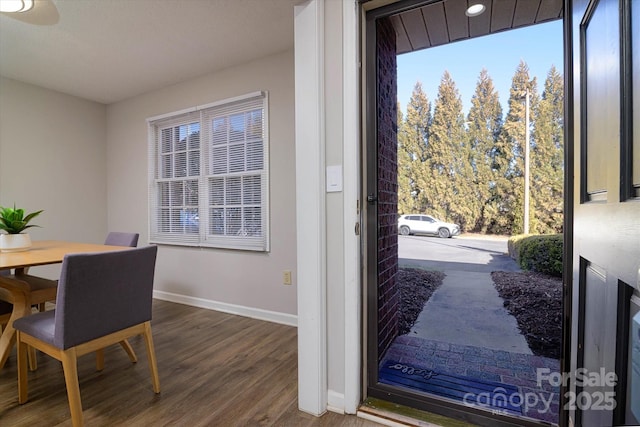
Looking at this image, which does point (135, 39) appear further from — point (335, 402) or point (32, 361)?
point (335, 402)

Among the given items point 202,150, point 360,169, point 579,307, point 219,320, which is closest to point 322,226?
point 360,169

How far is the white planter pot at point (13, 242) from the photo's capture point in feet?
6.42

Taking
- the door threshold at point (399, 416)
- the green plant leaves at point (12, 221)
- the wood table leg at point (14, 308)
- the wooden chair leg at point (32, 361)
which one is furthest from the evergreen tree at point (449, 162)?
the wooden chair leg at point (32, 361)

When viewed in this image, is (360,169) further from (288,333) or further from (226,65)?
(226,65)

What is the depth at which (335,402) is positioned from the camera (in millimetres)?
1523

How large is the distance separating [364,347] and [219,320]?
177 cm

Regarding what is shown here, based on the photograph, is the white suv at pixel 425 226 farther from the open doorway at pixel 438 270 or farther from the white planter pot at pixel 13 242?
the white planter pot at pixel 13 242

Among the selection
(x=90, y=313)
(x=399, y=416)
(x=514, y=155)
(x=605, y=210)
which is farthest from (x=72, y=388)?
(x=514, y=155)

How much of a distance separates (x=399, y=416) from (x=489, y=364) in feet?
2.39

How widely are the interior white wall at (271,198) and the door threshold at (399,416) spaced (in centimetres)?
129

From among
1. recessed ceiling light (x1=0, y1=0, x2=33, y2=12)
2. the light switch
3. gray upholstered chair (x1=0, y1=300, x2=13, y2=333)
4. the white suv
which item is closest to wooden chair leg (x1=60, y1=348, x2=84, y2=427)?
gray upholstered chair (x1=0, y1=300, x2=13, y2=333)

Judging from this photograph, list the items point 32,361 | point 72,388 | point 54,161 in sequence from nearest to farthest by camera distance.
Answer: point 72,388, point 32,361, point 54,161

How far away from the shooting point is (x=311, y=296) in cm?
151

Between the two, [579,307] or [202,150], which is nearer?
[579,307]
